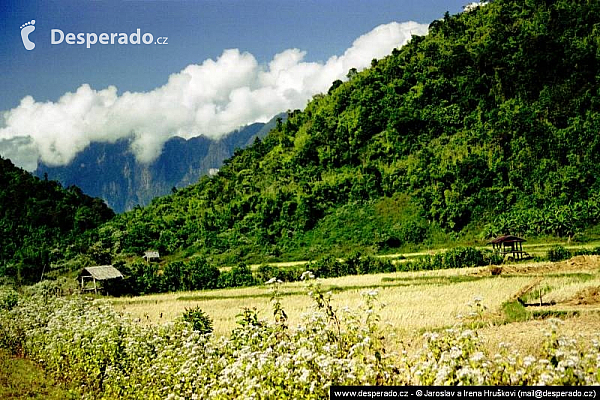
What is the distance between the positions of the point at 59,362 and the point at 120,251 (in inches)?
2119

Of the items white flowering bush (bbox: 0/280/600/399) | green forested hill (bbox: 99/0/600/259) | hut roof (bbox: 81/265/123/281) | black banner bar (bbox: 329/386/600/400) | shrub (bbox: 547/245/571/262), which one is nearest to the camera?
black banner bar (bbox: 329/386/600/400)

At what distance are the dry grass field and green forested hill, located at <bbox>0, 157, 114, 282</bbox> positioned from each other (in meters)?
31.1

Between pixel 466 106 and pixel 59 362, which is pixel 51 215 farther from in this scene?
pixel 59 362

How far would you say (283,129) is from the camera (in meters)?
84.1

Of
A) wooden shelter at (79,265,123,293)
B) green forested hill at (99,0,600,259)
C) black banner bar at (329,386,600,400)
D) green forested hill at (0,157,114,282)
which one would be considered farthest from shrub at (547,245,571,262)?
green forested hill at (0,157,114,282)

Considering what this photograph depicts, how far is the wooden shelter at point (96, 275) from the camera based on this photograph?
121 feet

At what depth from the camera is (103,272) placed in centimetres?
3766

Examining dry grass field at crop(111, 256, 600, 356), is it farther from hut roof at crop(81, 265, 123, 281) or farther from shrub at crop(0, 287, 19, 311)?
hut roof at crop(81, 265, 123, 281)

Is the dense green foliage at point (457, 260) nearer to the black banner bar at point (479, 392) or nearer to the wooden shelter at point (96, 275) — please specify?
the wooden shelter at point (96, 275)

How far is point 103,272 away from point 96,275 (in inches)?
37.4

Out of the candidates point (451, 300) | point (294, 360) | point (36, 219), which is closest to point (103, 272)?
point (451, 300)

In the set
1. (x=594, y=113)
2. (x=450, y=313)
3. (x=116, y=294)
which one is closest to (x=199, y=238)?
(x=116, y=294)

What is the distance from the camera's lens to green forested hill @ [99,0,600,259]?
4847 cm

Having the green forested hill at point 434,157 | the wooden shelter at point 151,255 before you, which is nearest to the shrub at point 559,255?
the green forested hill at point 434,157
